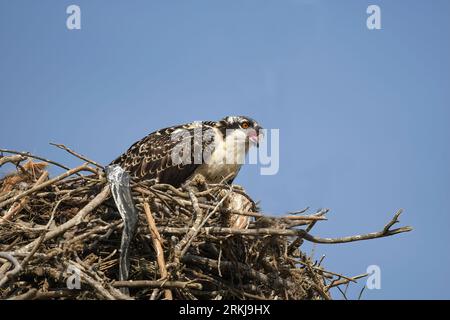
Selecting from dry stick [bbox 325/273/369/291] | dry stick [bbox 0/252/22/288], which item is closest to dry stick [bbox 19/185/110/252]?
dry stick [bbox 0/252/22/288]

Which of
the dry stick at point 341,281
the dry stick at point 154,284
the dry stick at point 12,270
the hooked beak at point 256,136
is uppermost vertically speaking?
the hooked beak at point 256,136

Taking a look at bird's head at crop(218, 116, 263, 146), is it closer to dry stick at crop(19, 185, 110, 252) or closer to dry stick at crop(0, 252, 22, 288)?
dry stick at crop(19, 185, 110, 252)

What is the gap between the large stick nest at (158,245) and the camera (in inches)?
266

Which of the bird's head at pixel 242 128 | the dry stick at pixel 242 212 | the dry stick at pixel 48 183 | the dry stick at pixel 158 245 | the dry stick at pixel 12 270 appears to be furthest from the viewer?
the bird's head at pixel 242 128

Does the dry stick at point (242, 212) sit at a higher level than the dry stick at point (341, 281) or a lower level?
higher

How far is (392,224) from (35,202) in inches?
147

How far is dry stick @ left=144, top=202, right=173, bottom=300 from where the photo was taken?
6.65 meters

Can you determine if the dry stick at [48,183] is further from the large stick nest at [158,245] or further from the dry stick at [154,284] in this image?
the dry stick at [154,284]

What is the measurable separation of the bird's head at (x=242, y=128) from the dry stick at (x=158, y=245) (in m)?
2.54

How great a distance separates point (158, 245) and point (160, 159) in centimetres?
255

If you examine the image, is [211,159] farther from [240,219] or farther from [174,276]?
[174,276]

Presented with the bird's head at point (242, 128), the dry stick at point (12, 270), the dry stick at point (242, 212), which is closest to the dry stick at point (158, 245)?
the dry stick at point (242, 212)
